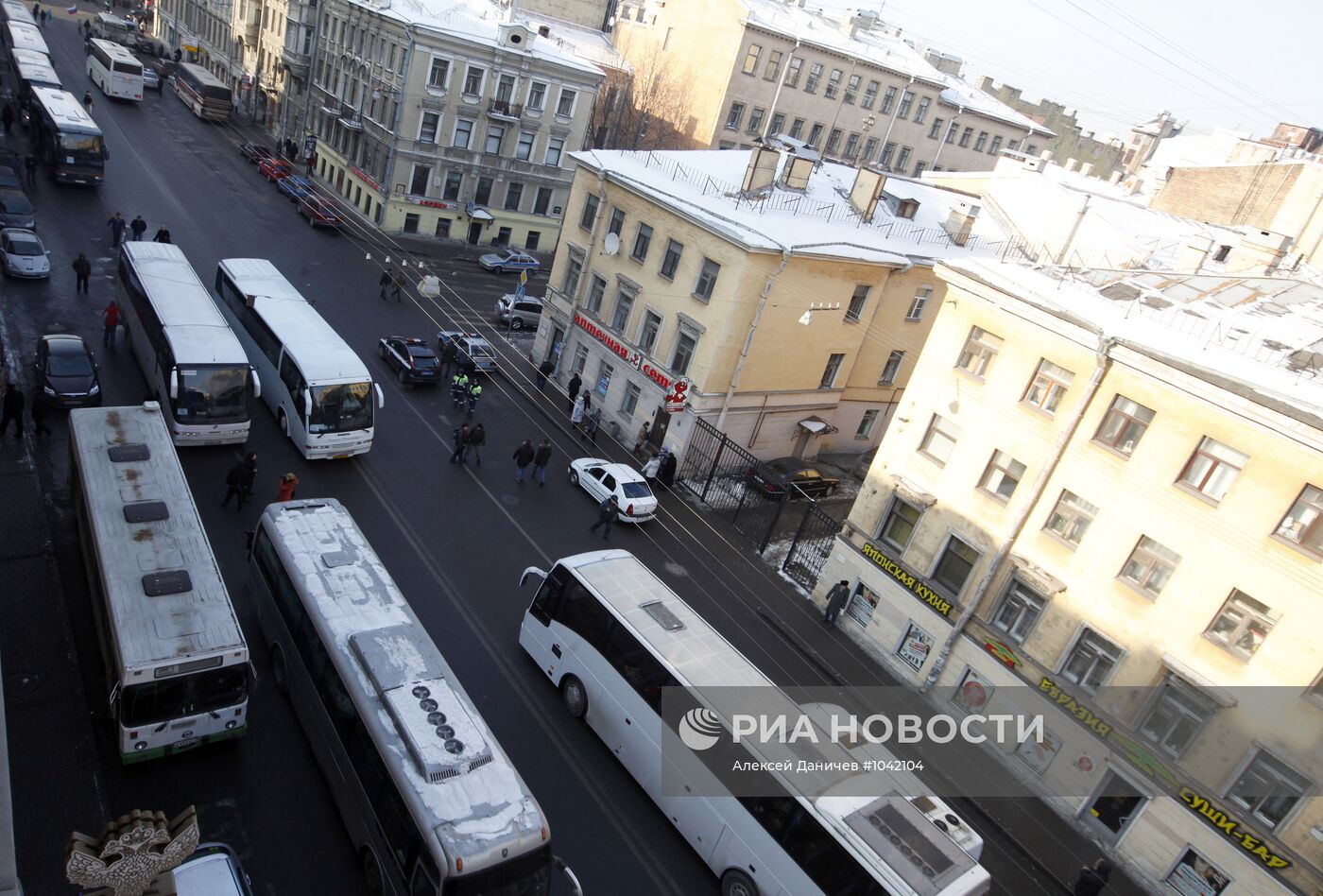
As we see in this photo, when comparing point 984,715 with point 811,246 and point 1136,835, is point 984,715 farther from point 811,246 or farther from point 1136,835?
point 811,246

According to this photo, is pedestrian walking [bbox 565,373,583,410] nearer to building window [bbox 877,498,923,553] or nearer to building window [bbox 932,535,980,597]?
building window [bbox 877,498,923,553]

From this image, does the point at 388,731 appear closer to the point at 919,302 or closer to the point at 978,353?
the point at 978,353

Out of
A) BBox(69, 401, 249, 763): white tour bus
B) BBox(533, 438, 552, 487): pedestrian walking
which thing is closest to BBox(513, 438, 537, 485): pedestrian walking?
BBox(533, 438, 552, 487): pedestrian walking

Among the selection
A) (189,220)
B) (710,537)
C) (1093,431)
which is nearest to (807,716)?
(1093,431)

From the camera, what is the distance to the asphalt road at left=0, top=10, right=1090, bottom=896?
1411 cm

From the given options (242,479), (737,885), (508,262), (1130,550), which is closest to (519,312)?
(508,262)

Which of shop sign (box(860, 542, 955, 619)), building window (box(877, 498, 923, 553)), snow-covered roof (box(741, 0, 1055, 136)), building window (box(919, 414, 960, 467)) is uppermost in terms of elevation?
snow-covered roof (box(741, 0, 1055, 136))

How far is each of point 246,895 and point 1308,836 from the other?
19.9 metres

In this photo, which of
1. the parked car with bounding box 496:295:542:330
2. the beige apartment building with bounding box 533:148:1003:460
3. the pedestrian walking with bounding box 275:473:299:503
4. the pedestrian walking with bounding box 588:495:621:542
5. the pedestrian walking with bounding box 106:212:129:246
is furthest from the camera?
the parked car with bounding box 496:295:542:330

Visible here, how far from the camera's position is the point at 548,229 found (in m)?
58.0

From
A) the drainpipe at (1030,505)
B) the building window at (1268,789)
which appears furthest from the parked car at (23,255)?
the building window at (1268,789)

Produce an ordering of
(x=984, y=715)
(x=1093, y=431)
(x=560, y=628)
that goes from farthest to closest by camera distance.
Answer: (x=984, y=715) → (x=1093, y=431) → (x=560, y=628)

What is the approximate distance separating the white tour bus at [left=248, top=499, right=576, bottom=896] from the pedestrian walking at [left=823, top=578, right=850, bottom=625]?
14359 millimetres

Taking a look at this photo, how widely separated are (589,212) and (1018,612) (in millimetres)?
24096
